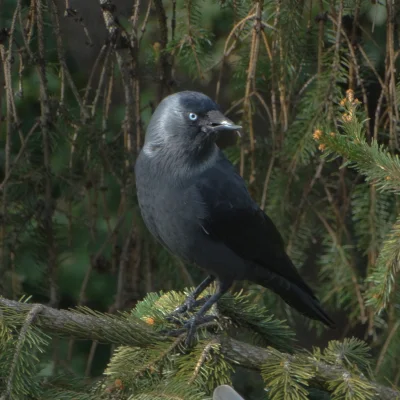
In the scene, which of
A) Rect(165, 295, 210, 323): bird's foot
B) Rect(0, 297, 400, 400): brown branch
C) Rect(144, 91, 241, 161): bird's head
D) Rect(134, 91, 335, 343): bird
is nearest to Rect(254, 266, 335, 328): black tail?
Rect(134, 91, 335, 343): bird

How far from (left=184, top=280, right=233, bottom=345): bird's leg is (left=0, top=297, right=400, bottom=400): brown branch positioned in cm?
7

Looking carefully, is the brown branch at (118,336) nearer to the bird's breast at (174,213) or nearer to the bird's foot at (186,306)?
the bird's foot at (186,306)

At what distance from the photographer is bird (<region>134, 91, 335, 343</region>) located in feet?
7.22

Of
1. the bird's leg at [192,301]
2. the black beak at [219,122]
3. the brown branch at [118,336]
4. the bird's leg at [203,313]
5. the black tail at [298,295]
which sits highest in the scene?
the black beak at [219,122]

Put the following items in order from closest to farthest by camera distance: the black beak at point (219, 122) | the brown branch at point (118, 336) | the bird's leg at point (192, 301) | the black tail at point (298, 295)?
the brown branch at point (118, 336)
the bird's leg at point (192, 301)
the black beak at point (219, 122)
the black tail at point (298, 295)

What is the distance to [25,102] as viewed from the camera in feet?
10.1

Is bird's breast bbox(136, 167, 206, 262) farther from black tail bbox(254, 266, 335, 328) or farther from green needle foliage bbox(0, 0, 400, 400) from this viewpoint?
black tail bbox(254, 266, 335, 328)

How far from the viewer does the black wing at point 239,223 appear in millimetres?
2266

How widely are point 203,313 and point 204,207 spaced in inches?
13.3

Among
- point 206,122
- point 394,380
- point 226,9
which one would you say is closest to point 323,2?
point 226,9

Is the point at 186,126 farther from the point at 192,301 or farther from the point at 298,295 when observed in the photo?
the point at 298,295

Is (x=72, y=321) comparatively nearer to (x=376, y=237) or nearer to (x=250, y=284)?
(x=376, y=237)

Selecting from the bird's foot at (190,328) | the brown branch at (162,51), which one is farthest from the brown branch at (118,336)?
the brown branch at (162,51)

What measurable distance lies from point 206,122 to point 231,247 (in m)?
0.37
